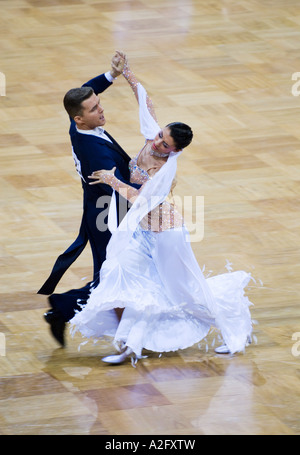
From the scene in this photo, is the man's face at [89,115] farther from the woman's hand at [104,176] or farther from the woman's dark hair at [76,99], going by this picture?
the woman's hand at [104,176]

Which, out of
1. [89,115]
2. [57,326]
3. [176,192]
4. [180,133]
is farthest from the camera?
[176,192]

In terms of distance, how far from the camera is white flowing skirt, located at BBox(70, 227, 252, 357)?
379 centimetres

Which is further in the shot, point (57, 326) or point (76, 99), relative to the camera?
point (57, 326)

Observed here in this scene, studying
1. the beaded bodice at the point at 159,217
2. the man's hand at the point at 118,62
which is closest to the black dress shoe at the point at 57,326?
the beaded bodice at the point at 159,217

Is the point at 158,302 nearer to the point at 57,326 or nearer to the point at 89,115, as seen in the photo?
the point at 57,326

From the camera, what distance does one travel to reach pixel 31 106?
21.2ft

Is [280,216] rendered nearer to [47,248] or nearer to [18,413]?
[47,248]

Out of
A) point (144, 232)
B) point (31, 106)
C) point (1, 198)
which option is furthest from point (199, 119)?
point (144, 232)

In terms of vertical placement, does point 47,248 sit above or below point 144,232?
below

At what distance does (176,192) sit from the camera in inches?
213

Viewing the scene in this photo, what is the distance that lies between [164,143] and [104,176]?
0.25 m

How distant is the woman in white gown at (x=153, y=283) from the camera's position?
3721 millimetres

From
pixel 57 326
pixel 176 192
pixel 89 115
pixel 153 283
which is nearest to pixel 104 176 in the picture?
pixel 89 115

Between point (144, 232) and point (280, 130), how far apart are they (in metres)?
2.50
